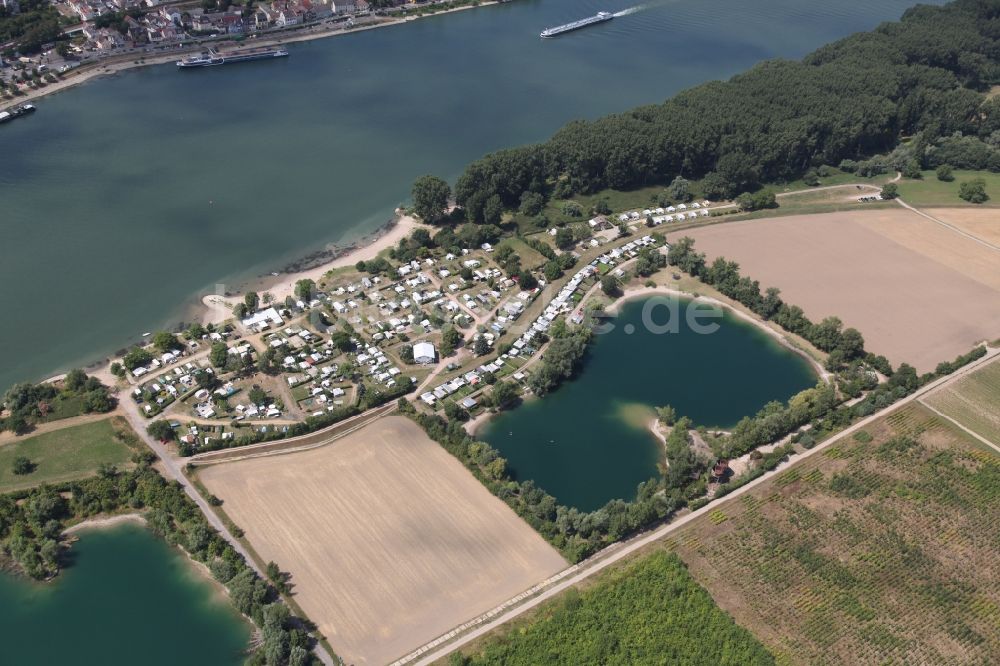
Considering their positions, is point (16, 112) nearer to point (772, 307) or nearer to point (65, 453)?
point (65, 453)

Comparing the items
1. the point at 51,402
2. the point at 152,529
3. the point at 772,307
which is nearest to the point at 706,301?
the point at 772,307

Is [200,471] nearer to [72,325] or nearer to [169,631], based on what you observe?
[169,631]

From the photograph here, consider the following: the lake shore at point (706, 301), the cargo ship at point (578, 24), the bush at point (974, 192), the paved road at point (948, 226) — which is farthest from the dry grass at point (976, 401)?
the cargo ship at point (578, 24)

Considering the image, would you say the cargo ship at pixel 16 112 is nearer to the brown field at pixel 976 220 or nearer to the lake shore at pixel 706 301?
the lake shore at pixel 706 301

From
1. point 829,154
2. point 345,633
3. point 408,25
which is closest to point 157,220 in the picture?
point 345,633

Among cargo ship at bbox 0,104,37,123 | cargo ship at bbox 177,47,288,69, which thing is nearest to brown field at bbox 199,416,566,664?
cargo ship at bbox 0,104,37,123

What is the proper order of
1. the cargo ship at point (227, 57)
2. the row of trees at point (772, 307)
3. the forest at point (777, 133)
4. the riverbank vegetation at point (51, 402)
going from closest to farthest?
the riverbank vegetation at point (51, 402)
the row of trees at point (772, 307)
the forest at point (777, 133)
the cargo ship at point (227, 57)
